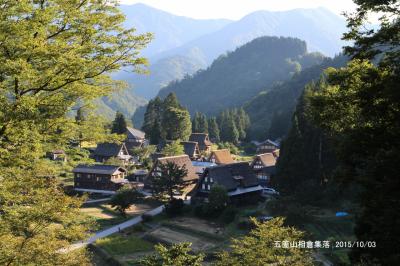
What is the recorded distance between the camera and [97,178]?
4419 cm

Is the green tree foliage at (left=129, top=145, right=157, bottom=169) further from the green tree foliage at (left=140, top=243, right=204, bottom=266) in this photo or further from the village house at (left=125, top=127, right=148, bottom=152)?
the green tree foliage at (left=140, top=243, right=204, bottom=266)

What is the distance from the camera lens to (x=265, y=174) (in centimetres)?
4522

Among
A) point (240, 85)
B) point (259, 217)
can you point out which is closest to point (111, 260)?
point (259, 217)

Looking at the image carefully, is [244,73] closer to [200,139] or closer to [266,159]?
[200,139]

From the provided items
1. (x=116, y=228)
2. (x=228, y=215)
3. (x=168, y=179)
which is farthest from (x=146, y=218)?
(x=228, y=215)

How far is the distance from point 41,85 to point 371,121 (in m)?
8.10

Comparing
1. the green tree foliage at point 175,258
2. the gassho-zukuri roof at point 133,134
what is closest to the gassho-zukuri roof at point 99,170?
the gassho-zukuri roof at point 133,134

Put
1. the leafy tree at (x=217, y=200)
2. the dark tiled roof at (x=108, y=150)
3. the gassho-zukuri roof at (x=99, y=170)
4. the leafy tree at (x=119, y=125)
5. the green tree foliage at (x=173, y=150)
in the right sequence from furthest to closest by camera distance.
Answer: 1. the leafy tree at (x=119, y=125)
2. the dark tiled roof at (x=108, y=150)
3. the green tree foliage at (x=173, y=150)
4. the gassho-zukuri roof at (x=99, y=170)
5. the leafy tree at (x=217, y=200)

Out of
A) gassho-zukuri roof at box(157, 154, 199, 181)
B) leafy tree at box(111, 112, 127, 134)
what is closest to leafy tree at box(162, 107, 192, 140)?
leafy tree at box(111, 112, 127, 134)

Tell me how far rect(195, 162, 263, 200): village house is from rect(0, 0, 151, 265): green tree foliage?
1087 inches

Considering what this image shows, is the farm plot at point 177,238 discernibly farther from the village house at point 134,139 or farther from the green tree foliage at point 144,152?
the village house at point 134,139

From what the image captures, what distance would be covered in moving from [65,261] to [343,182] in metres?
7.61

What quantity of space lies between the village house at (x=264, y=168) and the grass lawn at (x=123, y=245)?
19.6 m

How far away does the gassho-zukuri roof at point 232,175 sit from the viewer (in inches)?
1462
